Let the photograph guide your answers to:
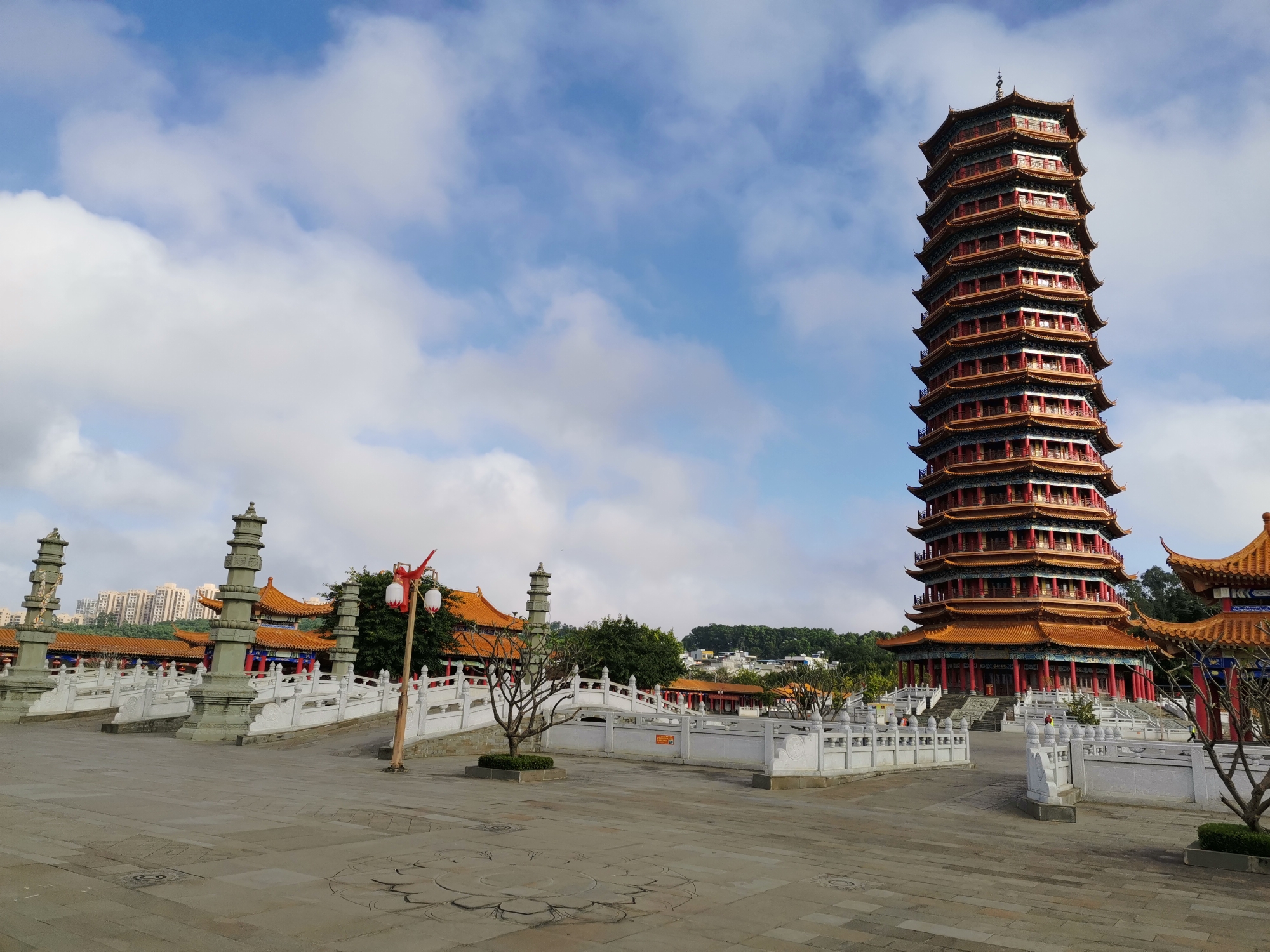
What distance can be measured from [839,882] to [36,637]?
3200 centimetres

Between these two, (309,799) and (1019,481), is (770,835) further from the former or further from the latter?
(1019,481)

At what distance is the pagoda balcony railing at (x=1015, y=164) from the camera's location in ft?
196

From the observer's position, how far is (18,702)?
2867 cm

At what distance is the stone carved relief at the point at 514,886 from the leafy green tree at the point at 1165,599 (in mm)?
55135

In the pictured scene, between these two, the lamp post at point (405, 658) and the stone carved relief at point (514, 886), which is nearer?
the stone carved relief at point (514, 886)

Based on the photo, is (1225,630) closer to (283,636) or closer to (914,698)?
(914,698)

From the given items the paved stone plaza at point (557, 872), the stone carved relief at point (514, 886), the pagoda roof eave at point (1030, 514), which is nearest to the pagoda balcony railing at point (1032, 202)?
the pagoda roof eave at point (1030, 514)

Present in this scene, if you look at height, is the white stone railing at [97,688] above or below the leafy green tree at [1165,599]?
below

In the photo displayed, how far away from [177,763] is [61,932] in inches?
480

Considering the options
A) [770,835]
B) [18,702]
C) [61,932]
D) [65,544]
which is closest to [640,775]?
[770,835]

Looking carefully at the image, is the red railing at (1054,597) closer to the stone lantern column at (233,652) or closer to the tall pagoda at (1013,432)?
the tall pagoda at (1013,432)

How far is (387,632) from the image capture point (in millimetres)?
42375

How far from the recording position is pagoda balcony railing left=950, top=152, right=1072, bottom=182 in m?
59.8

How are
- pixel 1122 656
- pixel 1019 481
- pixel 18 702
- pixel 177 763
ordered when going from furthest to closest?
1. pixel 1019 481
2. pixel 1122 656
3. pixel 18 702
4. pixel 177 763
